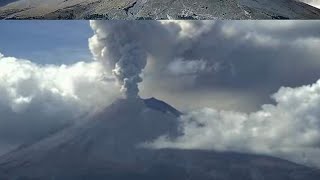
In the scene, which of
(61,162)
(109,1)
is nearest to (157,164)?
(61,162)

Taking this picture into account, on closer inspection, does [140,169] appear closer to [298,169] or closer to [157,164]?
[157,164]

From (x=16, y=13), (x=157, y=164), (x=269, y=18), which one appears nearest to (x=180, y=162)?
(x=157, y=164)

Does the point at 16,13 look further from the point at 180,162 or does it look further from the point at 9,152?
the point at 180,162

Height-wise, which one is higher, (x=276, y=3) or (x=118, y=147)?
(x=276, y=3)

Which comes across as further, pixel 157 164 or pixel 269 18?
pixel 157 164

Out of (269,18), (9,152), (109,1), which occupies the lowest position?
(9,152)

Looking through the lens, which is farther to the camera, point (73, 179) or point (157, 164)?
point (157, 164)
